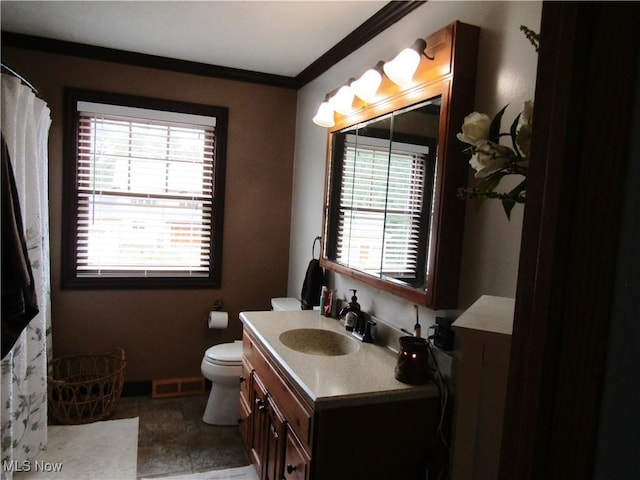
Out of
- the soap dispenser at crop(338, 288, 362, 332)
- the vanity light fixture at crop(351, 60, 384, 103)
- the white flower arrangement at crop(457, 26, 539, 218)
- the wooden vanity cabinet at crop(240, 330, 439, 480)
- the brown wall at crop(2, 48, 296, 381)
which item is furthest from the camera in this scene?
the brown wall at crop(2, 48, 296, 381)

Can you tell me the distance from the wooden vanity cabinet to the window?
1.81m

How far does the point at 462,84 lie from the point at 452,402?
1166mm

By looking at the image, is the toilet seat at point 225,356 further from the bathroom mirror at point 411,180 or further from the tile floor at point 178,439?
the bathroom mirror at point 411,180

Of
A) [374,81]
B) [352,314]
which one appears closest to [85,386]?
[352,314]

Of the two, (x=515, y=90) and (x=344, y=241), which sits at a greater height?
(x=515, y=90)

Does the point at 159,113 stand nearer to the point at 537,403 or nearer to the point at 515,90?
the point at 515,90

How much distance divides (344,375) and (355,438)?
0.74ft

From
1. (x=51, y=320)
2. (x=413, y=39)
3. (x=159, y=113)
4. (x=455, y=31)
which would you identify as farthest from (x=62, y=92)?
(x=455, y=31)

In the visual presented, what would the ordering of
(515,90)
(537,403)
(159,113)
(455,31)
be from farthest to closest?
(159,113) < (455,31) < (515,90) < (537,403)

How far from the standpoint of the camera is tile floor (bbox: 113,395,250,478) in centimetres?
238

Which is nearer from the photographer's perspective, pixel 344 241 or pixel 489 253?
pixel 489 253

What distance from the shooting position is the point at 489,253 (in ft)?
4.89

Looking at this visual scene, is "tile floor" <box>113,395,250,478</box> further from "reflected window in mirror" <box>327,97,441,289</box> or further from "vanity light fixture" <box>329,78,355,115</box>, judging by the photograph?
"vanity light fixture" <box>329,78,355,115</box>

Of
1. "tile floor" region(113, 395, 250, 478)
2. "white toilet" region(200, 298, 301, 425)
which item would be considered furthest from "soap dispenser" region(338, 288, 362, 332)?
"tile floor" region(113, 395, 250, 478)
